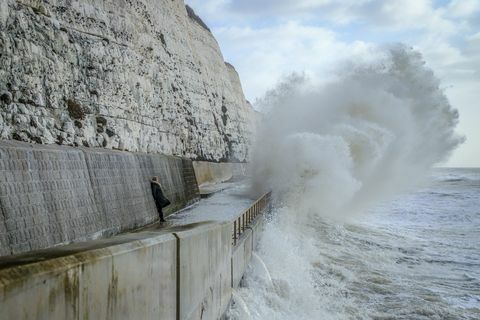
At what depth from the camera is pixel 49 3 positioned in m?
15.7

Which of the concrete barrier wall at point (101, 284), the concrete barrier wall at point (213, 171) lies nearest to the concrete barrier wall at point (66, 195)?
the concrete barrier wall at point (101, 284)

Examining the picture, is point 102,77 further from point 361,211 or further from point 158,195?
point 361,211

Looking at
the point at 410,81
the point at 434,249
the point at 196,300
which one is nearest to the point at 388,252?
the point at 434,249

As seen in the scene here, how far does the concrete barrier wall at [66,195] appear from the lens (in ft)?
24.4

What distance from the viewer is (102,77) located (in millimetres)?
18062

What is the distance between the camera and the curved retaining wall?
245cm

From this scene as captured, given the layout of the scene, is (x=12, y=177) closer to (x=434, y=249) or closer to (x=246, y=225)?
(x=246, y=225)

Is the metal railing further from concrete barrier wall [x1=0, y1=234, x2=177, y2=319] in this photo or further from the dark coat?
concrete barrier wall [x1=0, y1=234, x2=177, y2=319]

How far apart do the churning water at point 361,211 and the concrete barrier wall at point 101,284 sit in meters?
3.75

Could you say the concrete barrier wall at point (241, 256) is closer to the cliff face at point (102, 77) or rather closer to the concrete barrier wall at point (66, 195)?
the concrete barrier wall at point (66, 195)

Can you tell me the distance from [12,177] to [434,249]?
44.2 ft

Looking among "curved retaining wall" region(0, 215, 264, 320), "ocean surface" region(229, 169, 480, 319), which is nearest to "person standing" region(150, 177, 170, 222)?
"ocean surface" region(229, 169, 480, 319)

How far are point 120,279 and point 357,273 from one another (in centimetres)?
946

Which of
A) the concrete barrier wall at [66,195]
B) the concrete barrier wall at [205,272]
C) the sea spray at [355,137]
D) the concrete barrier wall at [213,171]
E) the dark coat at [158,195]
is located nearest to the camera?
the concrete barrier wall at [205,272]
